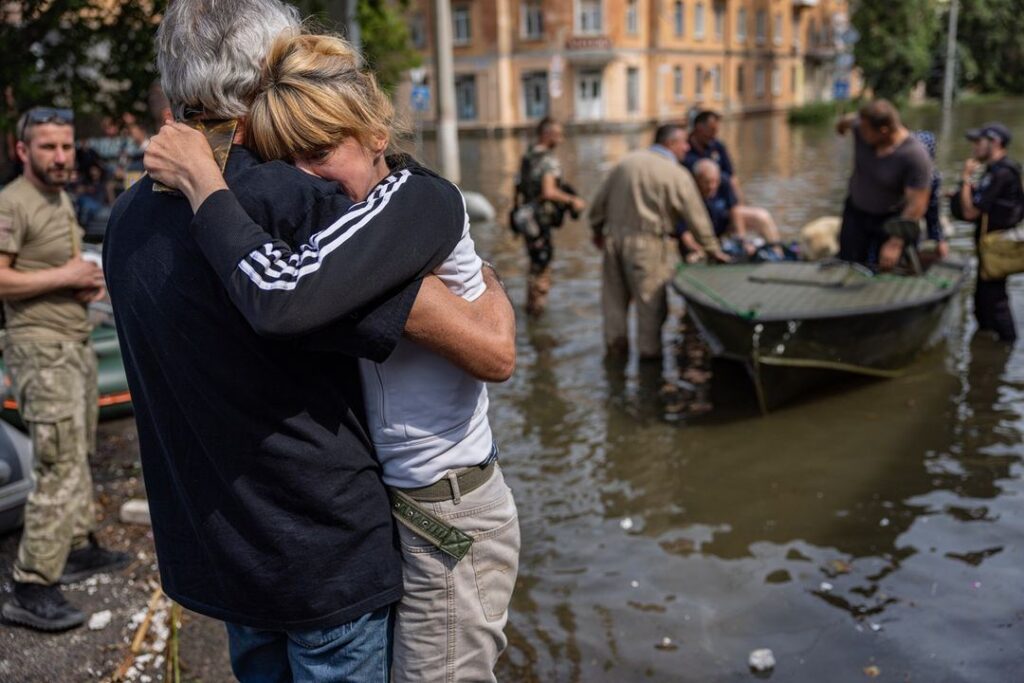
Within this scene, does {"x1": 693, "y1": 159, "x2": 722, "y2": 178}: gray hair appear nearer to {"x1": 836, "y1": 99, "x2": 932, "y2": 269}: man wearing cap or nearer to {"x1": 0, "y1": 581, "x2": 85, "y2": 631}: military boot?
{"x1": 836, "y1": 99, "x2": 932, "y2": 269}: man wearing cap

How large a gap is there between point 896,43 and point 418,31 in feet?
85.4

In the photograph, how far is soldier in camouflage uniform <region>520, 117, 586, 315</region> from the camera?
9.85m

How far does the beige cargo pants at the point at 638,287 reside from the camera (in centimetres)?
820

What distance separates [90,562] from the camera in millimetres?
4520

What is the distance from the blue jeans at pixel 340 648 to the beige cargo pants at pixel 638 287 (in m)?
6.44

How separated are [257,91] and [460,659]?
116 centimetres

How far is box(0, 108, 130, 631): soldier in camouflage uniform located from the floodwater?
6.07ft

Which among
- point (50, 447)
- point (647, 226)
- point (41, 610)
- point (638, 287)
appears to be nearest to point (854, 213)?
point (647, 226)

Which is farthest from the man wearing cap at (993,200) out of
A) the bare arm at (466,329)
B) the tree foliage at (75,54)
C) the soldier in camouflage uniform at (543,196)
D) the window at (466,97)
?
the window at (466,97)

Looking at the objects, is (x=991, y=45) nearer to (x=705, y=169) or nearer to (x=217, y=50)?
(x=705, y=169)

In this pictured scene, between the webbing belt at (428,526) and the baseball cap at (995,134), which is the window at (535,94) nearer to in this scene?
the baseball cap at (995,134)

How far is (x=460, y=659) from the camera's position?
2.03 meters

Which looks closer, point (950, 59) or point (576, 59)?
point (576, 59)

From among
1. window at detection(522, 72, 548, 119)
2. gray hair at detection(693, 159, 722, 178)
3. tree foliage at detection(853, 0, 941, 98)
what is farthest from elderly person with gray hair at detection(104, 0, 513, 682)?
tree foliage at detection(853, 0, 941, 98)
